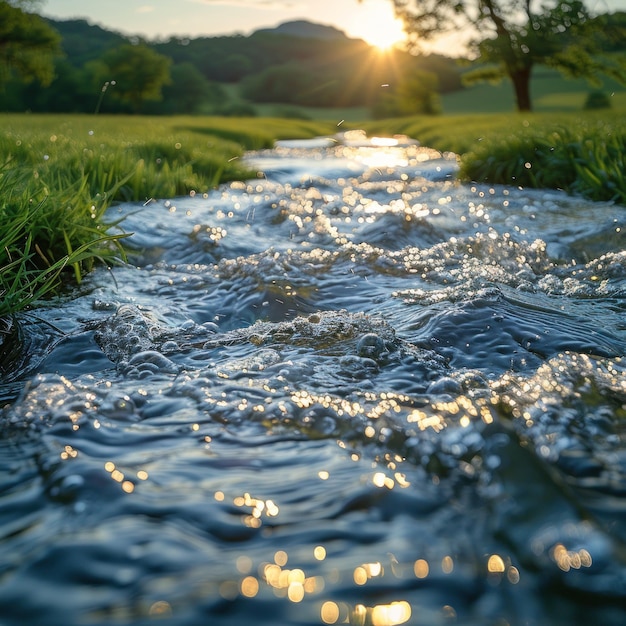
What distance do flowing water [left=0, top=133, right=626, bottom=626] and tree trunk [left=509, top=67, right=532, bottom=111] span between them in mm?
28002

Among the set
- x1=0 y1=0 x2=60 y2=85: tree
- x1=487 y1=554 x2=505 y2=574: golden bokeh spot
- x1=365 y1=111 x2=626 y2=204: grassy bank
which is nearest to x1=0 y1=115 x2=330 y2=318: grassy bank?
x1=487 y1=554 x2=505 y2=574: golden bokeh spot

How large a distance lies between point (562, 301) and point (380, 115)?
180ft

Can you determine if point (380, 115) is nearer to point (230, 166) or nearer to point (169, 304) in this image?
point (230, 166)

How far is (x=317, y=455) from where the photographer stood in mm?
1906

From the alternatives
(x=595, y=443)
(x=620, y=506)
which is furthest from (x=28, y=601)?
(x=595, y=443)

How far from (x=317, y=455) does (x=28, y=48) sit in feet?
146

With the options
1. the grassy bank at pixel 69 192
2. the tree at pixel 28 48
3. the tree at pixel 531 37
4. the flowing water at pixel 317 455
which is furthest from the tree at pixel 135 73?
the flowing water at pixel 317 455

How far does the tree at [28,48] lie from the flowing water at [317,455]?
4079 cm

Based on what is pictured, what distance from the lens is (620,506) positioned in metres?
1.60

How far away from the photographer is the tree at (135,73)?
49.9 meters

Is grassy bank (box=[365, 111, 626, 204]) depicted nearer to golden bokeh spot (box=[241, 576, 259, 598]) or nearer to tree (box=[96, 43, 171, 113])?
golden bokeh spot (box=[241, 576, 259, 598])

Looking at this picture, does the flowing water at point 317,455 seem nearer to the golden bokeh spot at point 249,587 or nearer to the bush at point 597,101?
the golden bokeh spot at point 249,587

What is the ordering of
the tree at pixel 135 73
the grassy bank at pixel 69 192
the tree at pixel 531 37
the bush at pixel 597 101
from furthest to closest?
the tree at pixel 135 73 < the bush at pixel 597 101 < the tree at pixel 531 37 < the grassy bank at pixel 69 192

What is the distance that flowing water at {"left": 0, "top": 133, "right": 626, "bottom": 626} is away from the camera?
1.35 metres
